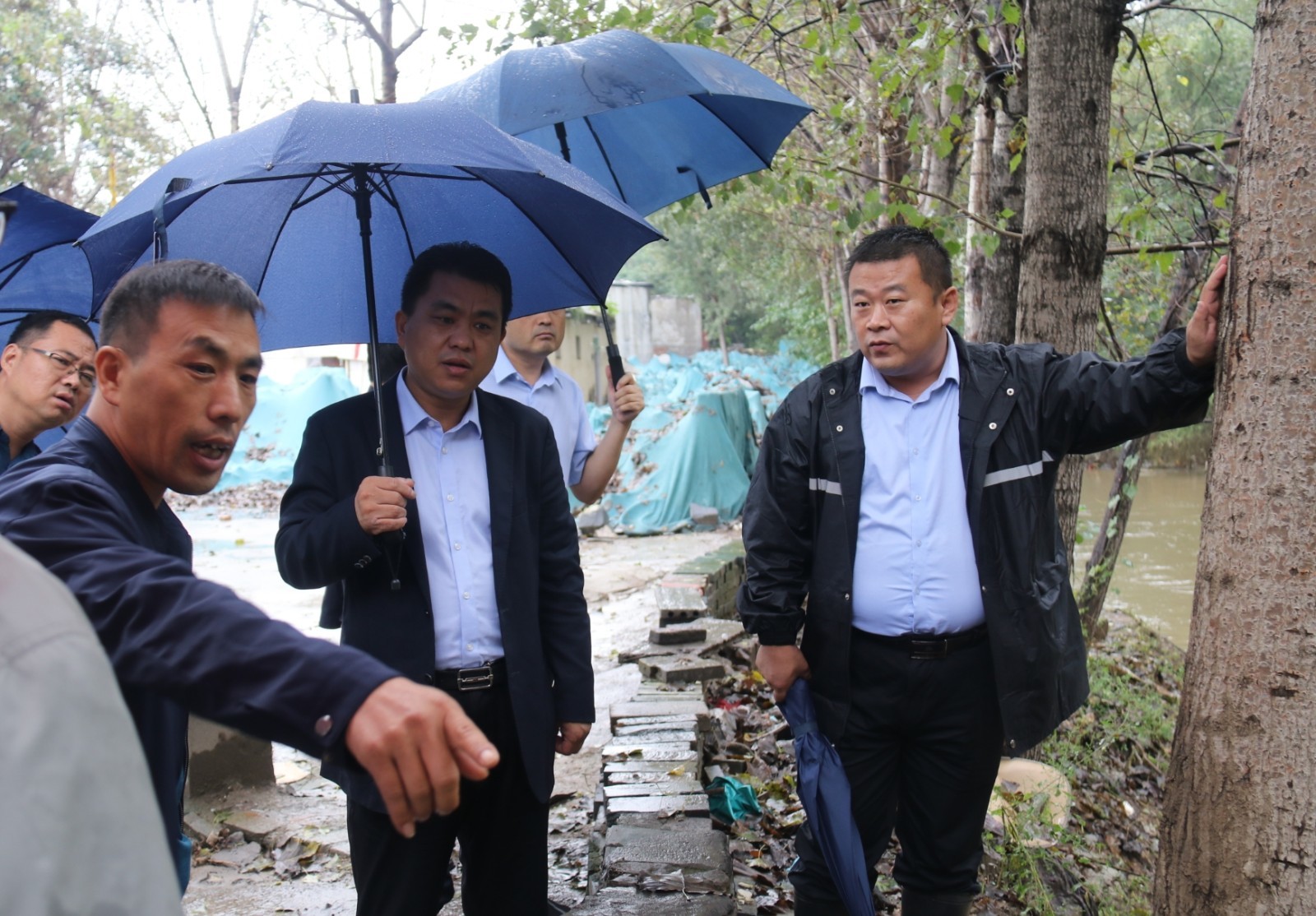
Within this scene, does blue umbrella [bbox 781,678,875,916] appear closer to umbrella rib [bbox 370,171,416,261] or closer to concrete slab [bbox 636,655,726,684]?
umbrella rib [bbox 370,171,416,261]

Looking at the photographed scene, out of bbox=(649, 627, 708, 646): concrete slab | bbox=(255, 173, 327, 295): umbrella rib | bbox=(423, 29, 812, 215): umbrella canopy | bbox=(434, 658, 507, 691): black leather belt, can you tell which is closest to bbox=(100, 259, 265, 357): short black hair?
bbox=(434, 658, 507, 691): black leather belt

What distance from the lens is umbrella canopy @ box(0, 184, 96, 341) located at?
3.23 m

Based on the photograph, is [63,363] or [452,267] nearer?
[452,267]

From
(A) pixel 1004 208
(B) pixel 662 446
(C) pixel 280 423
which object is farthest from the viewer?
(C) pixel 280 423

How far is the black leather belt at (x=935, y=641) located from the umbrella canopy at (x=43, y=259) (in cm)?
281

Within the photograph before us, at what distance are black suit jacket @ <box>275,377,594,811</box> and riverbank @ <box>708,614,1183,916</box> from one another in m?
1.43

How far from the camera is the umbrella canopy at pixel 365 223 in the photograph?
7.75ft

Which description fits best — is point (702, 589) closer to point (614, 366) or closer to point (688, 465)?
point (614, 366)

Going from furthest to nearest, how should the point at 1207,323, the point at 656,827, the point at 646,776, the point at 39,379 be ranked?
the point at 646,776
the point at 656,827
the point at 39,379
the point at 1207,323

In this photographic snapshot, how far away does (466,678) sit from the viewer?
2557 mm

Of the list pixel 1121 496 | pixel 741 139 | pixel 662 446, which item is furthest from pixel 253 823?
pixel 662 446

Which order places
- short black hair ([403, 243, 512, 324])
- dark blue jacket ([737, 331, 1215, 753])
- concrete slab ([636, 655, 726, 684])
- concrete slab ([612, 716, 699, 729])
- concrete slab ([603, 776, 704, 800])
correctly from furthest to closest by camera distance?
concrete slab ([636, 655, 726, 684]), concrete slab ([612, 716, 699, 729]), concrete slab ([603, 776, 704, 800]), dark blue jacket ([737, 331, 1215, 753]), short black hair ([403, 243, 512, 324])

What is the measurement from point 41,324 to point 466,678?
6.30ft

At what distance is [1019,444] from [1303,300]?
0.97 metres
